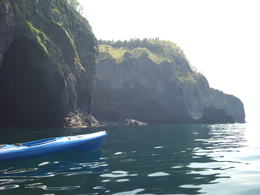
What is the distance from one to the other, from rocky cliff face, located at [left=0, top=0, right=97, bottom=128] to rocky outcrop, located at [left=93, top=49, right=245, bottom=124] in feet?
65.8

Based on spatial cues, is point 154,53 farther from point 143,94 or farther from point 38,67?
point 38,67

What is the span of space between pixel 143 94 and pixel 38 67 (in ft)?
130

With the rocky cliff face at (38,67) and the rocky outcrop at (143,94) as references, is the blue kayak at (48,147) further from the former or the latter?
the rocky outcrop at (143,94)

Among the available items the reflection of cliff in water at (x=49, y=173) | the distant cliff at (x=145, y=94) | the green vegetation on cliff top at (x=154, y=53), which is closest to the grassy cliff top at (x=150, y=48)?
the green vegetation on cliff top at (x=154, y=53)

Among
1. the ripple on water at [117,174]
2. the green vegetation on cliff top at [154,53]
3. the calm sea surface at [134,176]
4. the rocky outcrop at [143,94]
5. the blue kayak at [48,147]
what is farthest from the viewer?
the green vegetation on cliff top at [154,53]

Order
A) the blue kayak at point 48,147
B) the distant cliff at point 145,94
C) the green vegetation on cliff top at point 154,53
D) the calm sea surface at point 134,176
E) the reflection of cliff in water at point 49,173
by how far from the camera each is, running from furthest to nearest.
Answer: the green vegetation on cliff top at point 154,53, the distant cliff at point 145,94, the blue kayak at point 48,147, the reflection of cliff in water at point 49,173, the calm sea surface at point 134,176

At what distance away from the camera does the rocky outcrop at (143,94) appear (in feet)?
206

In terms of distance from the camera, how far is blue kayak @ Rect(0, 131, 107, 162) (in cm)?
812

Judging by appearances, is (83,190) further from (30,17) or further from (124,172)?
(30,17)

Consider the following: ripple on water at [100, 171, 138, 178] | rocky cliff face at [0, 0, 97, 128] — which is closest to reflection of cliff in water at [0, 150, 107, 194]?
ripple on water at [100, 171, 138, 178]

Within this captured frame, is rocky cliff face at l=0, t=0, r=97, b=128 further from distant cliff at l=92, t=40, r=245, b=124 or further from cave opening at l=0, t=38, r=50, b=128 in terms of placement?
distant cliff at l=92, t=40, r=245, b=124

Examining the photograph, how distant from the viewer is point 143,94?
214ft

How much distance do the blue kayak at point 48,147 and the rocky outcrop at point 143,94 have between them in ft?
163

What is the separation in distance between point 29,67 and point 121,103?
36392mm
